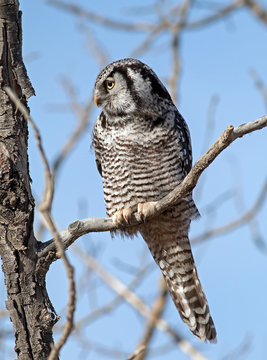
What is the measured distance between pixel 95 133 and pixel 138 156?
57cm

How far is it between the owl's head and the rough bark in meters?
1.52

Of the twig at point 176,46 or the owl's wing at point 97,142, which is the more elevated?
the twig at point 176,46

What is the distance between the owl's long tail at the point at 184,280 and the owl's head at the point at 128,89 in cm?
114

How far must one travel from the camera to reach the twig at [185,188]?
10.2 ft

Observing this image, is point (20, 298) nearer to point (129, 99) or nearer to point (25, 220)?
point (25, 220)

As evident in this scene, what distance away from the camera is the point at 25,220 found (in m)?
3.33

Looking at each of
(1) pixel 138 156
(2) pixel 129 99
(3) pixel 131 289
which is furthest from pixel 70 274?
(3) pixel 131 289

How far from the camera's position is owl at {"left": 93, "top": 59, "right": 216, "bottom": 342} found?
15.4ft

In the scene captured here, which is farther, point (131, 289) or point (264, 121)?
point (131, 289)

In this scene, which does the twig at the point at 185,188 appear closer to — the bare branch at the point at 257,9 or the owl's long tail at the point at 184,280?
the owl's long tail at the point at 184,280

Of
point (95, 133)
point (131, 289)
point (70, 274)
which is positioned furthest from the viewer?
point (131, 289)

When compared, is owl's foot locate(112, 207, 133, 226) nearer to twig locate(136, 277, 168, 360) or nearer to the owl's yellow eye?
the owl's yellow eye

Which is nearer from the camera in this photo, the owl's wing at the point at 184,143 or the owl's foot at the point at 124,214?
the owl's foot at the point at 124,214

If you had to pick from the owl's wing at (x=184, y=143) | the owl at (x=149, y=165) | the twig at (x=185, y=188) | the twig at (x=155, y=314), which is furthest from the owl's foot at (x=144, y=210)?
the twig at (x=155, y=314)
